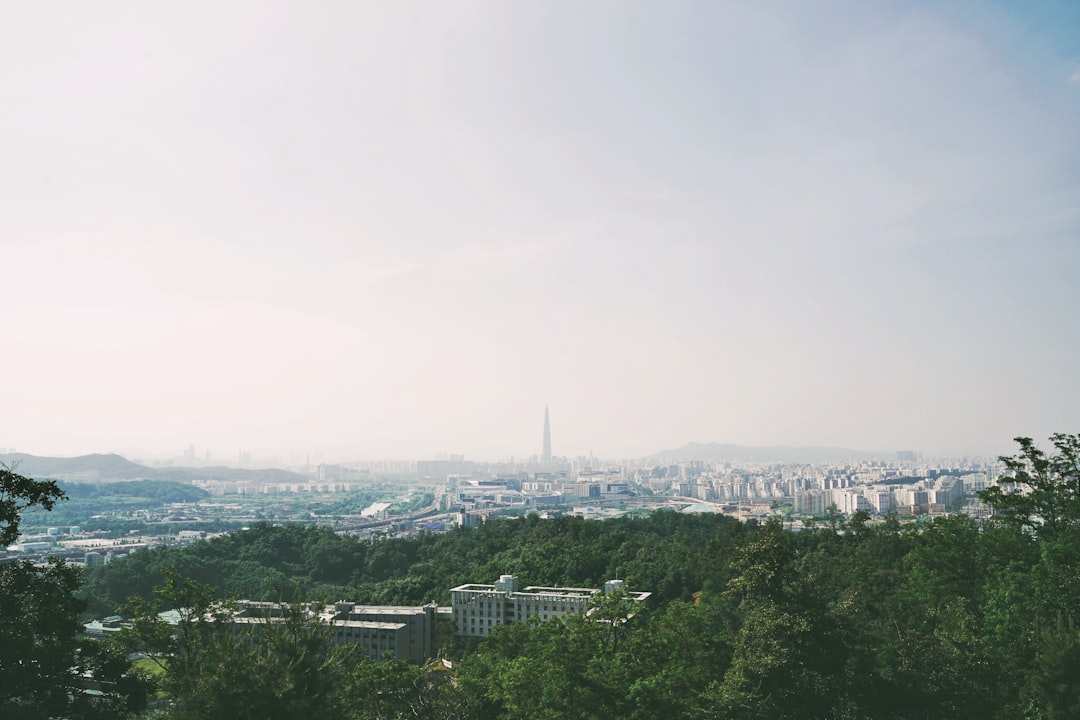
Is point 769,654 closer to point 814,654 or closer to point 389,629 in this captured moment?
point 814,654

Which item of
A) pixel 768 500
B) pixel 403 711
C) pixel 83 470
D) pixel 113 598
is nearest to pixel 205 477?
pixel 83 470

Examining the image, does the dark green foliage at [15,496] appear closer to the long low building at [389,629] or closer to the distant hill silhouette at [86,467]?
the long low building at [389,629]

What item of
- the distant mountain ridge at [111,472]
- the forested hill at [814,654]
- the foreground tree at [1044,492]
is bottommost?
the distant mountain ridge at [111,472]

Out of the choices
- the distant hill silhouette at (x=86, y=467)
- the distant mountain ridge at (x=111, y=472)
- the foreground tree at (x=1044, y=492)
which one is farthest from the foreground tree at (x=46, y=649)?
the distant hill silhouette at (x=86, y=467)

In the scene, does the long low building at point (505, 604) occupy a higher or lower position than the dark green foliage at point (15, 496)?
lower

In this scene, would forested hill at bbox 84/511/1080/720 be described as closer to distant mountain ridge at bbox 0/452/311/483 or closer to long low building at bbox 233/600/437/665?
long low building at bbox 233/600/437/665
